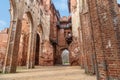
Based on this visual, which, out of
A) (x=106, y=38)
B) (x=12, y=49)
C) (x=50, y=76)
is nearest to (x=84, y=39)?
(x=50, y=76)

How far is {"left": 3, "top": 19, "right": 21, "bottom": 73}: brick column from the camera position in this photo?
32.4 feet

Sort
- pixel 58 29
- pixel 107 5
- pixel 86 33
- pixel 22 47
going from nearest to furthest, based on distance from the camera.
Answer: pixel 107 5 → pixel 86 33 → pixel 22 47 → pixel 58 29

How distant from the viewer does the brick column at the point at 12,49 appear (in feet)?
32.4

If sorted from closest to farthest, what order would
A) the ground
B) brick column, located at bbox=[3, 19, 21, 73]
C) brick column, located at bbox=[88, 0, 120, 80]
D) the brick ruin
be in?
1. brick column, located at bbox=[88, 0, 120, 80]
2. the brick ruin
3. the ground
4. brick column, located at bbox=[3, 19, 21, 73]

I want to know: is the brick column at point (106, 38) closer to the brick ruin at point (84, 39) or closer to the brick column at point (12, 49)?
the brick ruin at point (84, 39)

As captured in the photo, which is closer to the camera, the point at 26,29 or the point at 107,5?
the point at 107,5

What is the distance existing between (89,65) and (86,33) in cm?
198

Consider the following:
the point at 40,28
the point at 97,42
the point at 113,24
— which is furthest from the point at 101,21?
the point at 40,28

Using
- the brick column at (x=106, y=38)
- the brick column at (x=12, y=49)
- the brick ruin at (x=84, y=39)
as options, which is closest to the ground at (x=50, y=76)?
the brick ruin at (x=84, y=39)

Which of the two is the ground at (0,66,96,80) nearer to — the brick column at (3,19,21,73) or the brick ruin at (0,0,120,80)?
the brick ruin at (0,0,120,80)

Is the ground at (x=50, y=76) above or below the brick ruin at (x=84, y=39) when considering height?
below

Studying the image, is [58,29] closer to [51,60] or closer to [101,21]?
[51,60]

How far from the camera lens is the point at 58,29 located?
1163 inches

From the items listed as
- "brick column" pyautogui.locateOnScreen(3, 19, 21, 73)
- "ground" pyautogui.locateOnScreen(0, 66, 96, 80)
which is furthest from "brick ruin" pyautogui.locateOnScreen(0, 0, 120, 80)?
"ground" pyautogui.locateOnScreen(0, 66, 96, 80)
